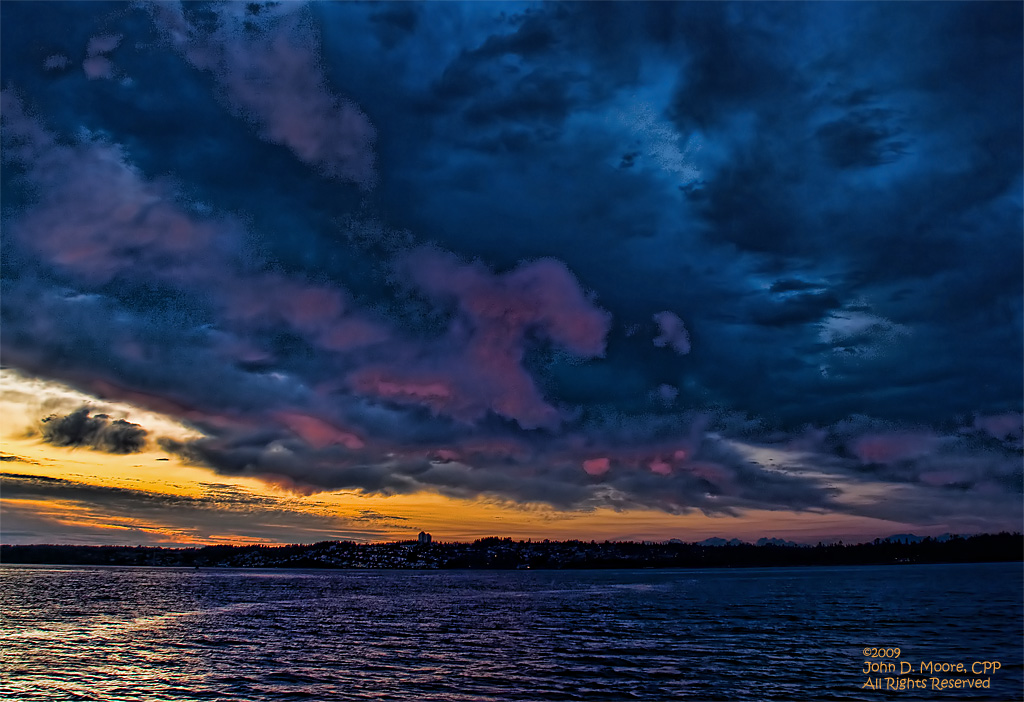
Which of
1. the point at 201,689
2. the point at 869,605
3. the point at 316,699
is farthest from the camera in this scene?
the point at 869,605

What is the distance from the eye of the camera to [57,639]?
217 feet

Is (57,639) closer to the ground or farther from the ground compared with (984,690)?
closer to the ground

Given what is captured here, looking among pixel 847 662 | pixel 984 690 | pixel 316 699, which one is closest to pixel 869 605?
pixel 847 662

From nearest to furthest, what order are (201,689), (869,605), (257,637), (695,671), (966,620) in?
(201,689), (695,671), (257,637), (966,620), (869,605)

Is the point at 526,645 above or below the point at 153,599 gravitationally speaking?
above

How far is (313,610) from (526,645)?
184 feet

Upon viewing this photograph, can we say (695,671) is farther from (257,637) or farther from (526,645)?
(257,637)

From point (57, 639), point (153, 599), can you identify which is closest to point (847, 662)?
point (57, 639)

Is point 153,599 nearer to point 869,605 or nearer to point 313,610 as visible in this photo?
point 313,610

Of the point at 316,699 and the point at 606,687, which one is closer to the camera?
the point at 316,699

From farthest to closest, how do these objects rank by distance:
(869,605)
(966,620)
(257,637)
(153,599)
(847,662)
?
(153,599) → (869,605) → (966,620) → (257,637) → (847,662)

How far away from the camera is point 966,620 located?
8725cm

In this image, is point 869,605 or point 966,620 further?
point 869,605

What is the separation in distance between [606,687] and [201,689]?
2620 centimetres
